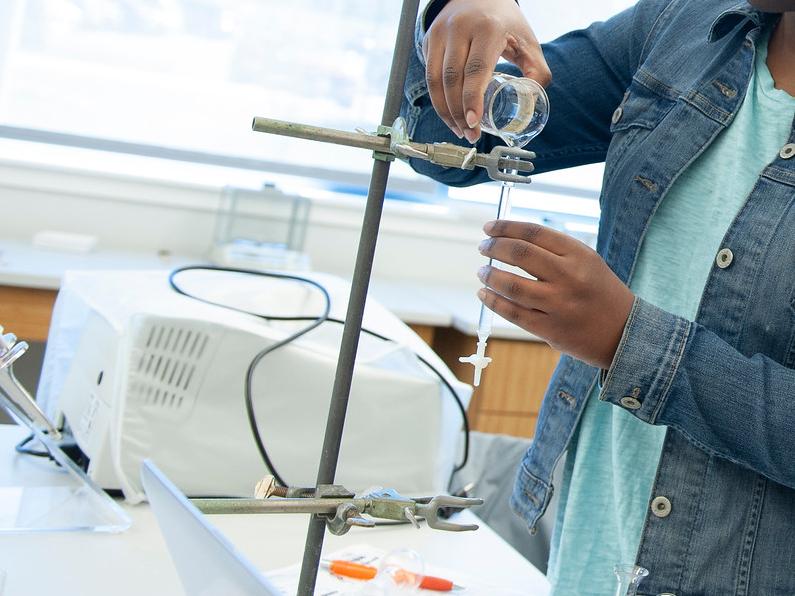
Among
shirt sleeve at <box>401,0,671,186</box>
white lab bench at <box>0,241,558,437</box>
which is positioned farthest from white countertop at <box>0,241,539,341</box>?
shirt sleeve at <box>401,0,671,186</box>

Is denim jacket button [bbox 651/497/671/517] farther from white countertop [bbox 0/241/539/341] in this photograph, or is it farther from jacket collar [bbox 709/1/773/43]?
white countertop [bbox 0/241/539/341]

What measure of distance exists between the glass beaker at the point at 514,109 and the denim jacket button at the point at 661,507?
402mm

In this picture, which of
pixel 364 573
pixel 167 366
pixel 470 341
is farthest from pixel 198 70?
pixel 364 573

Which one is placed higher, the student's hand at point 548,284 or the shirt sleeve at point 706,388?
the student's hand at point 548,284

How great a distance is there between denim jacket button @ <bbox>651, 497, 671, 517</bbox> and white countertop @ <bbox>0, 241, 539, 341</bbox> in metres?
1.57

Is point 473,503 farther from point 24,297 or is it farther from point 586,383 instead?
point 24,297

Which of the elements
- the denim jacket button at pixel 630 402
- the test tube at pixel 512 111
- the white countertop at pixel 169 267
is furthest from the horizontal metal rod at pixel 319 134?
the white countertop at pixel 169 267

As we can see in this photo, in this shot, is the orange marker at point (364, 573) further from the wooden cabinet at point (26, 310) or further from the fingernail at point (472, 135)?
the wooden cabinet at point (26, 310)

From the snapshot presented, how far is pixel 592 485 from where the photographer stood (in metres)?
1.06

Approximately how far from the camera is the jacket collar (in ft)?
3.20

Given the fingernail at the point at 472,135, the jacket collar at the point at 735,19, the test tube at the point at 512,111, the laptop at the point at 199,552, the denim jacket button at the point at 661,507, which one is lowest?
the denim jacket button at the point at 661,507

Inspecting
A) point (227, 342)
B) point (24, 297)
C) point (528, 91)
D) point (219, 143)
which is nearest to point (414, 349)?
point (227, 342)

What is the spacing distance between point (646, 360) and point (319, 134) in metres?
0.36

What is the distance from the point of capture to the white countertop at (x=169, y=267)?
231 cm
